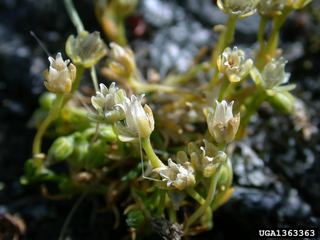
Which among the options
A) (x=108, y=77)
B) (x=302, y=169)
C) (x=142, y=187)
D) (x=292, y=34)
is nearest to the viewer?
(x=142, y=187)

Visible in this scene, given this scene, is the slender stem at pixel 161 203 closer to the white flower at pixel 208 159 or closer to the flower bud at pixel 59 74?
the white flower at pixel 208 159

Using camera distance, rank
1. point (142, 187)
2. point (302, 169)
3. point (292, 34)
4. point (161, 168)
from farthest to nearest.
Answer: point (292, 34)
point (302, 169)
point (142, 187)
point (161, 168)

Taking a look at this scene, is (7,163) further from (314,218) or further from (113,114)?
(314,218)

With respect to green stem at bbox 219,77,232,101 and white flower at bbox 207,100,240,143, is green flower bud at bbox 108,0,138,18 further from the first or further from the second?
white flower at bbox 207,100,240,143

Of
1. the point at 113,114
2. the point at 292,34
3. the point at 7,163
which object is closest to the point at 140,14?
the point at 292,34

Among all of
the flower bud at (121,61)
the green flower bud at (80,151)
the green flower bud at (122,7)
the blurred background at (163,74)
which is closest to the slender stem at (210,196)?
the blurred background at (163,74)

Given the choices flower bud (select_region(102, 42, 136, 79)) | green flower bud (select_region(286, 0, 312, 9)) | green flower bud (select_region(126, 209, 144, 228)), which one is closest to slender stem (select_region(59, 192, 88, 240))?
green flower bud (select_region(126, 209, 144, 228))

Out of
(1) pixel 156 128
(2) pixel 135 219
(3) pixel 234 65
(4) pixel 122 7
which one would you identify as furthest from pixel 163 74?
(2) pixel 135 219

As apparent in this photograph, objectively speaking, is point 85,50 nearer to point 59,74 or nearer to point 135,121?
point 59,74
